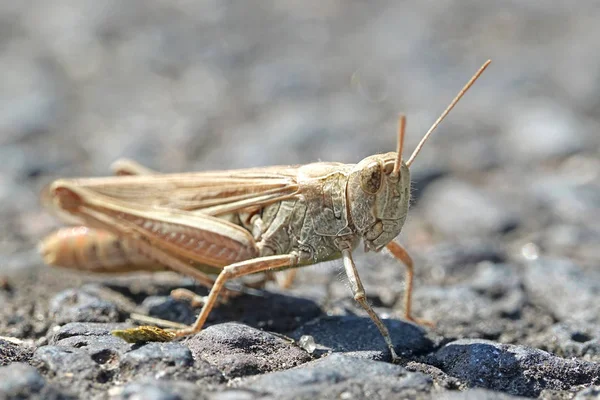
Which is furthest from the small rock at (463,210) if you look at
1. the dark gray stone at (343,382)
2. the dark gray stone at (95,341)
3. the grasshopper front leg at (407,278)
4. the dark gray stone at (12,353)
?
the dark gray stone at (12,353)

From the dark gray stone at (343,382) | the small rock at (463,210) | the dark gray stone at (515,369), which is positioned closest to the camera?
the dark gray stone at (343,382)

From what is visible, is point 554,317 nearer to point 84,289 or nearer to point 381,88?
point 84,289

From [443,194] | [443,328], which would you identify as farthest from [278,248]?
[443,194]

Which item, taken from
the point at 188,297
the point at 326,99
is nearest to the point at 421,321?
the point at 188,297

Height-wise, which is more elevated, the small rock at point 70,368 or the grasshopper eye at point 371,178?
the grasshopper eye at point 371,178

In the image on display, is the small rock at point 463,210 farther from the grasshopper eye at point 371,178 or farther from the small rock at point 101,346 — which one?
the small rock at point 101,346

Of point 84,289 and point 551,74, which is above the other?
point 551,74
